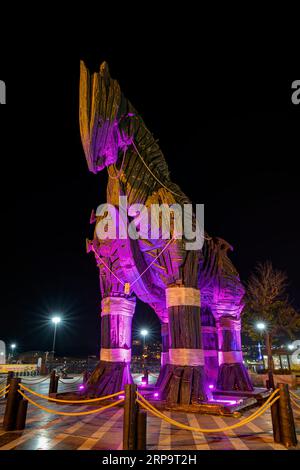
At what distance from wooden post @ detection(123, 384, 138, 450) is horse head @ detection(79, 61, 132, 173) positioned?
603 centimetres

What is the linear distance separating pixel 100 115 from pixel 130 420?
7.07 metres

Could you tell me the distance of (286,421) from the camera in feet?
16.7

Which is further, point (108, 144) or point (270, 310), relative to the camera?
point (270, 310)

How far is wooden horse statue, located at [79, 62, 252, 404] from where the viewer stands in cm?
841

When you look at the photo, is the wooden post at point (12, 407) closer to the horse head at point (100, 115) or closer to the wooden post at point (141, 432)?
the wooden post at point (141, 432)

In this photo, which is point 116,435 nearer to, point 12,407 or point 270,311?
point 12,407

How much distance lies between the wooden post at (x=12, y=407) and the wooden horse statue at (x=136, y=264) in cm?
310

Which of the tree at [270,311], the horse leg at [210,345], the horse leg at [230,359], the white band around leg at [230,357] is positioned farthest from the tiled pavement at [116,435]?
the tree at [270,311]

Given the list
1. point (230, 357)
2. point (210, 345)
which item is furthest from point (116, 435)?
point (210, 345)

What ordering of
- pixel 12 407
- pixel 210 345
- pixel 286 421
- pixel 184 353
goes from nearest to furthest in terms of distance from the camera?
pixel 286 421 → pixel 12 407 → pixel 184 353 → pixel 210 345

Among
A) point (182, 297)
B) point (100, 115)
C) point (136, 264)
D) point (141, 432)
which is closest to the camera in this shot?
point (141, 432)

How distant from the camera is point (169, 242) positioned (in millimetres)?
9516
